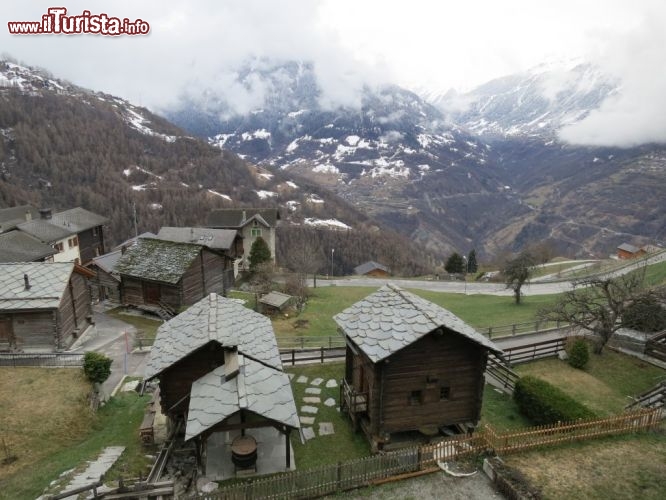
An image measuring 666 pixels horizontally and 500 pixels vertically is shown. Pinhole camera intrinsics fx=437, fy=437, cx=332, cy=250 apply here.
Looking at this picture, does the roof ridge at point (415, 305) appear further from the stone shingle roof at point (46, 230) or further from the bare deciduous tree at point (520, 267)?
the stone shingle roof at point (46, 230)

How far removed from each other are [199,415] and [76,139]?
198 meters

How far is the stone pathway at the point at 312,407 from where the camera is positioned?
20906 millimetres

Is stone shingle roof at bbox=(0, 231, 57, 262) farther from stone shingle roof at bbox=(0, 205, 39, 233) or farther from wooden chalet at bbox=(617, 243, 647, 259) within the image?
wooden chalet at bbox=(617, 243, 647, 259)

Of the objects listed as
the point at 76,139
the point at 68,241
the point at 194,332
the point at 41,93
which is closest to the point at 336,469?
the point at 194,332

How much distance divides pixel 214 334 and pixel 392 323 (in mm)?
7989

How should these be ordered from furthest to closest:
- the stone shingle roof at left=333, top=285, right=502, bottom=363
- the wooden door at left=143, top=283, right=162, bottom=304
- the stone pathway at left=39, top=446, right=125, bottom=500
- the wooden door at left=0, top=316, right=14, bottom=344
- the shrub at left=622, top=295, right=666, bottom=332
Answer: the wooden door at left=143, top=283, right=162, bottom=304
the shrub at left=622, top=295, right=666, bottom=332
the wooden door at left=0, top=316, right=14, bottom=344
the stone shingle roof at left=333, top=285, right=502, bottom=363
the stone pathway at left=39, top=446, right=125, bottom=500

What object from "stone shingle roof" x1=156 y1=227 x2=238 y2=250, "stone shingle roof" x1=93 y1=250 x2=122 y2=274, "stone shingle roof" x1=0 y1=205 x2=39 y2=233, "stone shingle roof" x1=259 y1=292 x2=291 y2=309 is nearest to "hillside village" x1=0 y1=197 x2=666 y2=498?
"stone shingle roof" x1=93 y1=250 x2=122 y2=274

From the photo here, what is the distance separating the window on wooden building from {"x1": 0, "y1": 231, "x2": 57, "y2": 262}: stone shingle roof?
44.0m

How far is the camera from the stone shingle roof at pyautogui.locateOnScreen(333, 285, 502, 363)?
722 inches

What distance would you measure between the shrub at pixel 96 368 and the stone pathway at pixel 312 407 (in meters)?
10.3

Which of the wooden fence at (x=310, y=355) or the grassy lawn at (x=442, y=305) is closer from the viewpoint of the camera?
the wooden fence at (x=310, y=355)

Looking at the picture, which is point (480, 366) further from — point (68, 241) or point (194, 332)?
point (68, 241)

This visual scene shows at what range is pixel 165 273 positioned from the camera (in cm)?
3881

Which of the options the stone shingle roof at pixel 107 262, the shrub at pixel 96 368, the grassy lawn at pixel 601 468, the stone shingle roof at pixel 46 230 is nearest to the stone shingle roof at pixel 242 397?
the shrub at pixel 96 368
